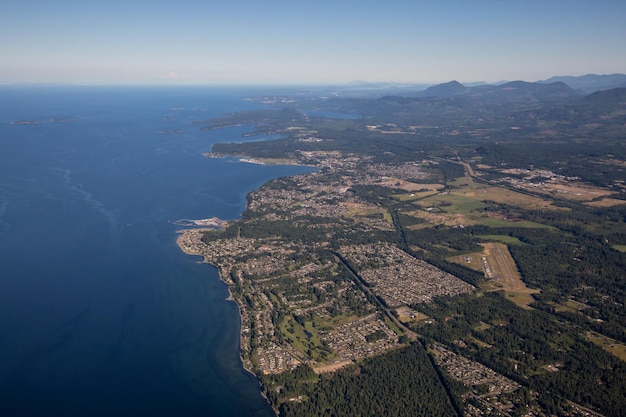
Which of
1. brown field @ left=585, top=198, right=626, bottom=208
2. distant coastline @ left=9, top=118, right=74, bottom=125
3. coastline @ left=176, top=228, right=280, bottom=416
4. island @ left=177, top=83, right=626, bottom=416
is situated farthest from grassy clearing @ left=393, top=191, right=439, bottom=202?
distant coastline @ left=9, top=118, right=74, bottom=125

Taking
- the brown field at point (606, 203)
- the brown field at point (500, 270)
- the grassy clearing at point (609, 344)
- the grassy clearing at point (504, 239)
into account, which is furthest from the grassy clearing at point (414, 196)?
the grassy clearing at point (609, 344)

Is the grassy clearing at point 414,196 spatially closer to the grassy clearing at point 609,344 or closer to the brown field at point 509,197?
the brown field at point 509,197

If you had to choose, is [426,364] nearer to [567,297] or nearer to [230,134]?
[567,297]

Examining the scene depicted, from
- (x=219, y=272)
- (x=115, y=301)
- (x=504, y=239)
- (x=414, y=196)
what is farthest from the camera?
(x=414, y=196)

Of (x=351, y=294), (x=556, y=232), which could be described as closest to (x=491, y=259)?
(x=556, y=232)

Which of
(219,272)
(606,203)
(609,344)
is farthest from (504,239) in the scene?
(219,272)

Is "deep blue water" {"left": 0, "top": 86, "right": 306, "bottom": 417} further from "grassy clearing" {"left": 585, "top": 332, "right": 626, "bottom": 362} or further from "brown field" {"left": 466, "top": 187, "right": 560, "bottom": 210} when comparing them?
"brown field" {"left": 466, "top": 187, "right": 560, "bottom": 210}

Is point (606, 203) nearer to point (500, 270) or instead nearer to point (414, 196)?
point (414, 196)
